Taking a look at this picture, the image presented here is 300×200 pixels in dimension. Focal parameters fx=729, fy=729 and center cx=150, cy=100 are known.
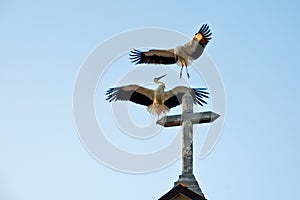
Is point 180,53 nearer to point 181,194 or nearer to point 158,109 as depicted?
point 158,109

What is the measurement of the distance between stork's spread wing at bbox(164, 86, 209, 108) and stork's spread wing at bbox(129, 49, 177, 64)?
0.64 m

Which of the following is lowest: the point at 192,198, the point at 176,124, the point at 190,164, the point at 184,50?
the point at 192,198

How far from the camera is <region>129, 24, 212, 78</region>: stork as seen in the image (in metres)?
14.8

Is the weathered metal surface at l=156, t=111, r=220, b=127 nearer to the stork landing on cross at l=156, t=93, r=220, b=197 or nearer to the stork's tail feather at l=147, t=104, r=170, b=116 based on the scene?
the stork landing on cross at l=156, t=93, r=220, b=197

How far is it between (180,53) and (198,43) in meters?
0.42

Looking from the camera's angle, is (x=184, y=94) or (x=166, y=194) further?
(x=184, y=94)

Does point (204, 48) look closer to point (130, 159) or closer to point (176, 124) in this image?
point (176, 124)

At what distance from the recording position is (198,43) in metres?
14.8

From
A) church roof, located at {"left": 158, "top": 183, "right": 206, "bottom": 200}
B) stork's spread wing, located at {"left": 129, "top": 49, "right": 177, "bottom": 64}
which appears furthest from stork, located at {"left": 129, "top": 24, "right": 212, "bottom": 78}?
church roof, located at {"left": 158, "top": 183, "right": 206, "bottom": 200}

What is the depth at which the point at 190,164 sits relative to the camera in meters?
14.2

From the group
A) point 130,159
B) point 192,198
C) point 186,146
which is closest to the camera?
point 192,198

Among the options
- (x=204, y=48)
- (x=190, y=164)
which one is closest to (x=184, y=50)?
(x=204, y=48)

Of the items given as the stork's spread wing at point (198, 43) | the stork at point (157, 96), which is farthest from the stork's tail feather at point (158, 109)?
the stork's spread wing at point (198, 43)

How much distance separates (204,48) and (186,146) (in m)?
2.07
